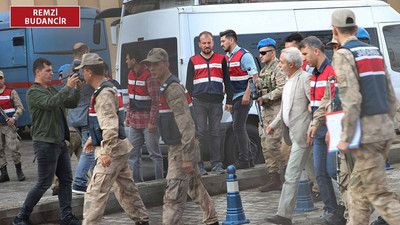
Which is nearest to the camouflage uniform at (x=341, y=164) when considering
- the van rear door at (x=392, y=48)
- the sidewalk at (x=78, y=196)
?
the sidewalk at (x=78, y=196)

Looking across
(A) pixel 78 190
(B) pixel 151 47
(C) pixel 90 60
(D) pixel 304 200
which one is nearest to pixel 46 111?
(C) pixel 90 60

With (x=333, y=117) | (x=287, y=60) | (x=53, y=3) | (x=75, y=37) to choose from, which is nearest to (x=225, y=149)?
(x=287, y=60)

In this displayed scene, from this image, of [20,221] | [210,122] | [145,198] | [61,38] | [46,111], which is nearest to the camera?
[20,221]

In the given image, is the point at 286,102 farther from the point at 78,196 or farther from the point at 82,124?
the point at 82,124

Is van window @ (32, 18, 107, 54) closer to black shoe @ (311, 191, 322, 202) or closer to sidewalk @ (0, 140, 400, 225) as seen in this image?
sidewalk @ (0, 140, 400, 225)

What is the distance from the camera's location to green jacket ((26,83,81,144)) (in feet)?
27.7

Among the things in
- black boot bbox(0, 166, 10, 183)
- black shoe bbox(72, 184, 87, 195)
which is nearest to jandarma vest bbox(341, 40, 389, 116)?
black shoe bbox(72, 184, 87, 195)

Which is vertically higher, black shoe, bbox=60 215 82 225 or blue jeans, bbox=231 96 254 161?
blue jeans, bbox=231 96 254 161

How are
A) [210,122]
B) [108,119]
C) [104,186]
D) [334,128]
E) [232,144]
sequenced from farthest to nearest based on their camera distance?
[232,144]
[210,122]
[104,186]
[108,119]
[334,128]

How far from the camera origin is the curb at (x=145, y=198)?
29.1 feet

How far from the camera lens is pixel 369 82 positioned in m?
6.30

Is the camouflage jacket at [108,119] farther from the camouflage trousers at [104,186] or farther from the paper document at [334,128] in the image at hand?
the paper document at [334,128]

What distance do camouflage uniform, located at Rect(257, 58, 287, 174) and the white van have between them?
2020 millimetres

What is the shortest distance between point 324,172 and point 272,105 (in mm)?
2272
